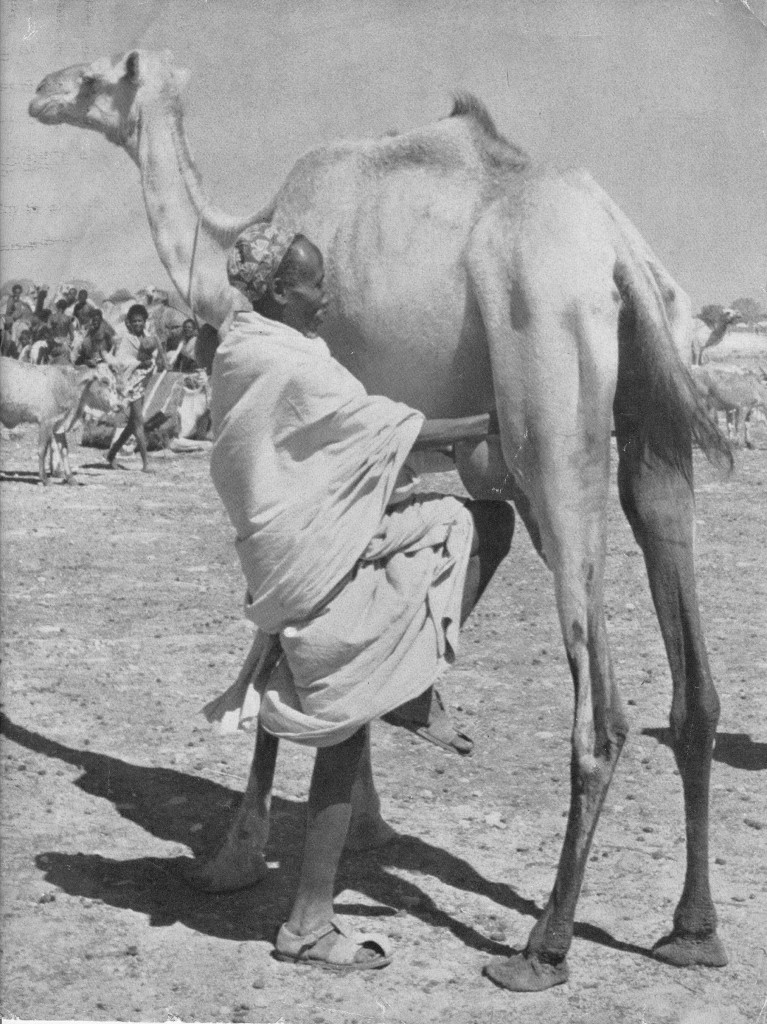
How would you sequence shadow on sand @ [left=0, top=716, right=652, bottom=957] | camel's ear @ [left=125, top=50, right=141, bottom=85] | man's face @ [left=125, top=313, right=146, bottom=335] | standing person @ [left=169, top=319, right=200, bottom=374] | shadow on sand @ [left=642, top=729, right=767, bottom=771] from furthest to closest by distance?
standing person @ [left=169, top=319, right=200, bottom=374]
man's face @ [left=125, top=313, right=146, bottom=335]
shadow on sand @ [left=642, top=729, right=767, bottom=771]
camel's ear @ [left=125, top=50, right=141, bottom=85]
shadow on sand @ [left=0, top=716, right=652, bottom=957]

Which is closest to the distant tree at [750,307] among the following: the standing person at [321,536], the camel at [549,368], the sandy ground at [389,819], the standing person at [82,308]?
the camel at [549,368]

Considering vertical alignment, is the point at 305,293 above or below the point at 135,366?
above

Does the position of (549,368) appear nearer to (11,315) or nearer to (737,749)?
(737,749)

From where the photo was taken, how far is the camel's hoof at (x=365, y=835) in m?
5.02

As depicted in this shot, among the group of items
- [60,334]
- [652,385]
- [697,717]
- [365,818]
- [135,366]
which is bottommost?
[135,366]

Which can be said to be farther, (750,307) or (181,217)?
(750,307)

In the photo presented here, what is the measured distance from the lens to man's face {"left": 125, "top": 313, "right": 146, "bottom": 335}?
14602mm

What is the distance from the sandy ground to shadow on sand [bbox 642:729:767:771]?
0.04 feet

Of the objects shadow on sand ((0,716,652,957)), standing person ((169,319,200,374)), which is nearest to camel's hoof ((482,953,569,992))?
shadow on sand ((0,716,652,957))

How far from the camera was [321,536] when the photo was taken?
3979 millimetres

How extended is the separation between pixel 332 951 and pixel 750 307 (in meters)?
2.93

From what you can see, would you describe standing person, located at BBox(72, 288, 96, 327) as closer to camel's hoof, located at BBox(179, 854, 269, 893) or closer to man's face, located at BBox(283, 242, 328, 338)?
camel's hoof, located at BBox(179, 854, 269, 893)

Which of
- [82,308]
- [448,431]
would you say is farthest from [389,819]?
[82,308]

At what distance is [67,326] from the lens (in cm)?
1577
